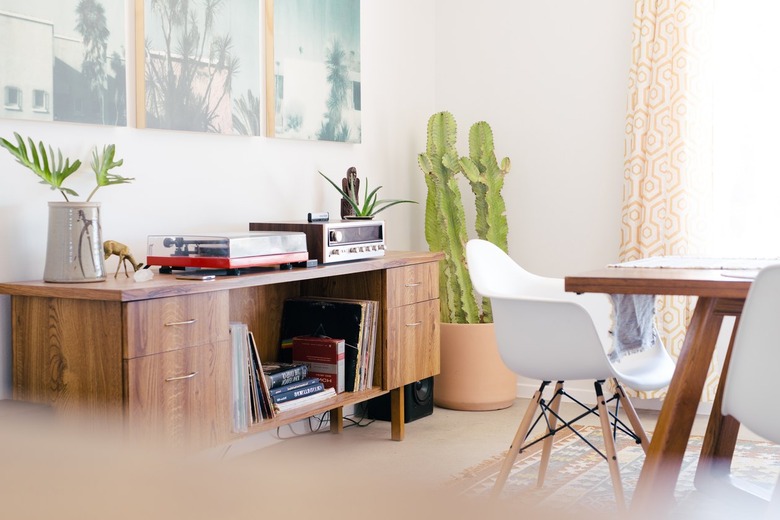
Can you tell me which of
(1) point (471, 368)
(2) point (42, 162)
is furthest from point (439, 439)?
(2) point (42, 162)

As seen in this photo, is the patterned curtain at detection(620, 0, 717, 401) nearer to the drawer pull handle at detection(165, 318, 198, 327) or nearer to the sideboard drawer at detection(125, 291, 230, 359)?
the sideboard drawer at detection(125, 291, 230, 359)

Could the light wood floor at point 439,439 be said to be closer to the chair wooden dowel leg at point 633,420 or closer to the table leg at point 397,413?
the table leg at point 397,413

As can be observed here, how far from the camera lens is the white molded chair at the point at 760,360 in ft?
5.84

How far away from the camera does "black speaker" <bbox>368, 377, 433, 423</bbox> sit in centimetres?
391

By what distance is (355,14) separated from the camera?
13.1ft

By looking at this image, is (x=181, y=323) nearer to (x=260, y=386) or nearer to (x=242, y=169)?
(x=260, y=386)

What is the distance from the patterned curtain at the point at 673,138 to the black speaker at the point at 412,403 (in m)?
0.99

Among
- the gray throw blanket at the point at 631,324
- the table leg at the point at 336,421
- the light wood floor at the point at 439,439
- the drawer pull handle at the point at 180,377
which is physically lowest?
the light wood floor at the point at 439,439

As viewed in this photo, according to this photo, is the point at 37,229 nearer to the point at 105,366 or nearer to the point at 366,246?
the point at 105,366

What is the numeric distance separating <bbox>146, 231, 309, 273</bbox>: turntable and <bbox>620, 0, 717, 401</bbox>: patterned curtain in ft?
6.71

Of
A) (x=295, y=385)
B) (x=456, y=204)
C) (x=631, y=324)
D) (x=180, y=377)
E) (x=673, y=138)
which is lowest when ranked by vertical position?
(x=295, y=385)

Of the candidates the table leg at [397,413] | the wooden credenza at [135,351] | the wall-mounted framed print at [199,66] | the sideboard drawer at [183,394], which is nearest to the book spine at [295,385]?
the wooden credenza at [135,351]

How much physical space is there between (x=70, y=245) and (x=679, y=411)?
1.65 meters

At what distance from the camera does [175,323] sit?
7.86ft
